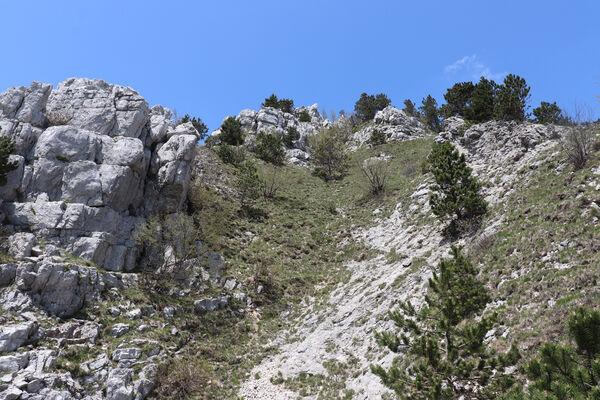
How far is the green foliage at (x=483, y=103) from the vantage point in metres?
39.3

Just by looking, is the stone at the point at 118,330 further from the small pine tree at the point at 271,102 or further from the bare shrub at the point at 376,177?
the small pine tree at the point at 271,102

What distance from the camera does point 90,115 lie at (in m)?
31.8

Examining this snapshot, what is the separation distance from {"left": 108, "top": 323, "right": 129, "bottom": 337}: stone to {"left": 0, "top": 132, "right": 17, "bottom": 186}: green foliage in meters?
15.7

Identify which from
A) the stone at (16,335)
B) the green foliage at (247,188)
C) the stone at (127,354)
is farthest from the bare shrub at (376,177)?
the stone at (16,335)

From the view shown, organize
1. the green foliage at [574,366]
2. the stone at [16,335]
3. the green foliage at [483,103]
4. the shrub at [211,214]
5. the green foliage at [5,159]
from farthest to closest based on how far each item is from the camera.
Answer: the green foliage at [483,103]
the shrub at [211,214]
the green foliage at [5,159]
the stone at [16,335]
the green foliage at [574,366]

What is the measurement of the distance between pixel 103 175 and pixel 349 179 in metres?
36.8

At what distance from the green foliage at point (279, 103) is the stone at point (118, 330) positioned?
7313 centimetres

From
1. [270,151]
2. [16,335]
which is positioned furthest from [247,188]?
[16,335]

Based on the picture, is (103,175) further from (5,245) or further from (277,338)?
(277,338)

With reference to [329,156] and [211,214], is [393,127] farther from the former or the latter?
[211,214]

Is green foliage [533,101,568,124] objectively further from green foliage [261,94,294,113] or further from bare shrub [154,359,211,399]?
green foliage [261,94,294,113]

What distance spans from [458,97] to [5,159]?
198 feet

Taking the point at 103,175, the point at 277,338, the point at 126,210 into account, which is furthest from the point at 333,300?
the point at 103,175

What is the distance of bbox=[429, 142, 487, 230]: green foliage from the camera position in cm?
2239
